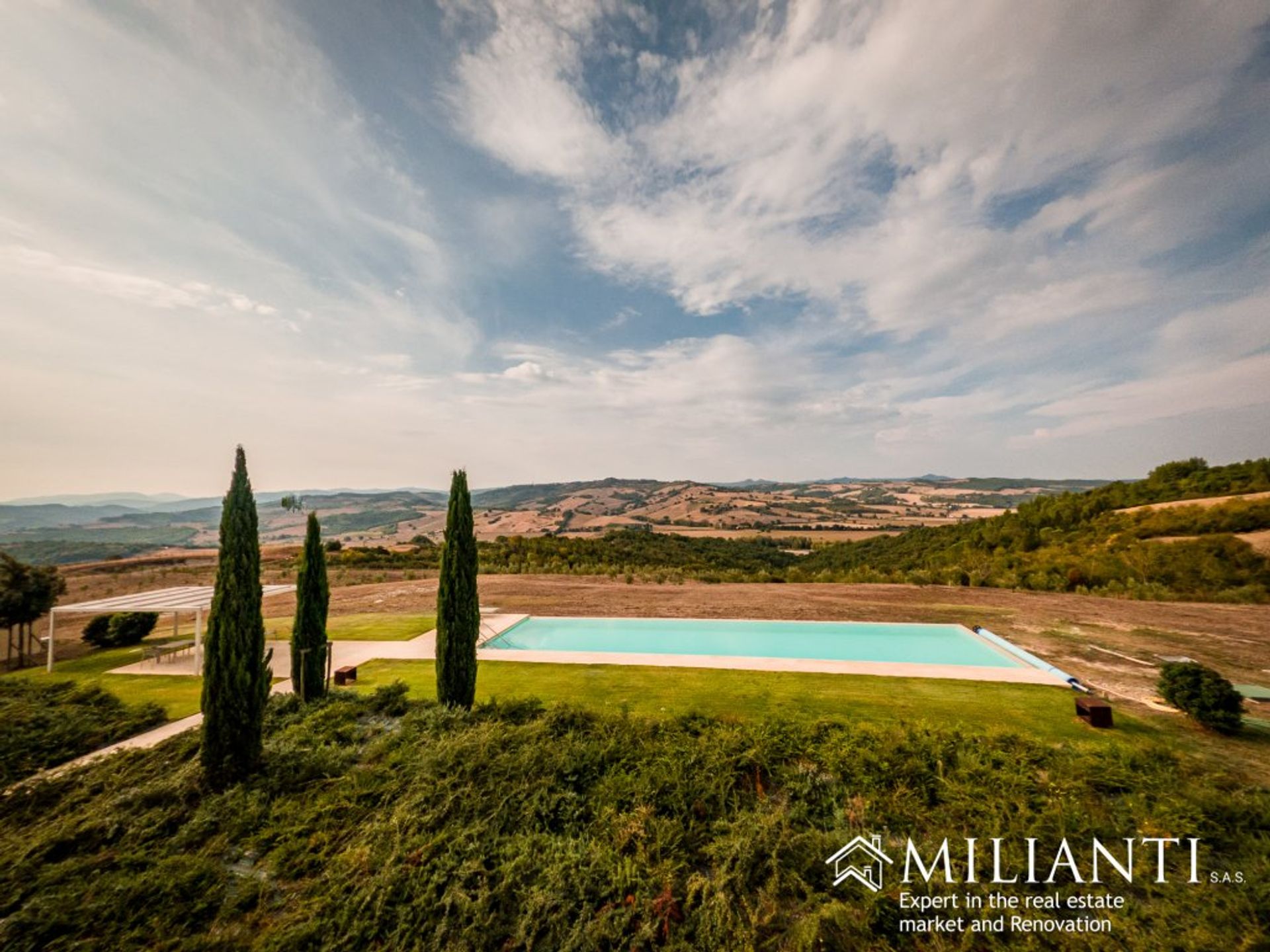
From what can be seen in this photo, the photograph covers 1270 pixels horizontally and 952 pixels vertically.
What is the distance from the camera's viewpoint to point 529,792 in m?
5.21

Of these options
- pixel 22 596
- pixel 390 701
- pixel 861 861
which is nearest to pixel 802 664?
pixel 861 861

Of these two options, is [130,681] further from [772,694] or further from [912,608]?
[912,608]

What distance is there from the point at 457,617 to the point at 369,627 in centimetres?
732

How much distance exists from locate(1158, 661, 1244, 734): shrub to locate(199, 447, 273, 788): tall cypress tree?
12.1m

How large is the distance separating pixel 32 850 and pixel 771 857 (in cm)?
687

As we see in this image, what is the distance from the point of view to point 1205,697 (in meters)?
6.09

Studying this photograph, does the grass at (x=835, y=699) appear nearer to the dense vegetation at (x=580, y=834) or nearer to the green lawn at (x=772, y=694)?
the green lawn at (x=772, y=694)

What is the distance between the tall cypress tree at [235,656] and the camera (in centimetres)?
543

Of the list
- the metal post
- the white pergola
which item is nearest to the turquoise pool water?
the metal post

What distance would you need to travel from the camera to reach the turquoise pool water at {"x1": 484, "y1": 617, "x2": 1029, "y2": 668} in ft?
35.2

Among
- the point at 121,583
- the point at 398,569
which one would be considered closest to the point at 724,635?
the point at 398,569

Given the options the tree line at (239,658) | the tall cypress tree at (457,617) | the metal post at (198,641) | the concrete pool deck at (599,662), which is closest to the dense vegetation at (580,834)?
the tree line at (239,658)

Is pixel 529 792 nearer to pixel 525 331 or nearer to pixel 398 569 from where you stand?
pixel 525 331

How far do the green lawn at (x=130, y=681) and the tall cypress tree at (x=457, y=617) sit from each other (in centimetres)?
403
